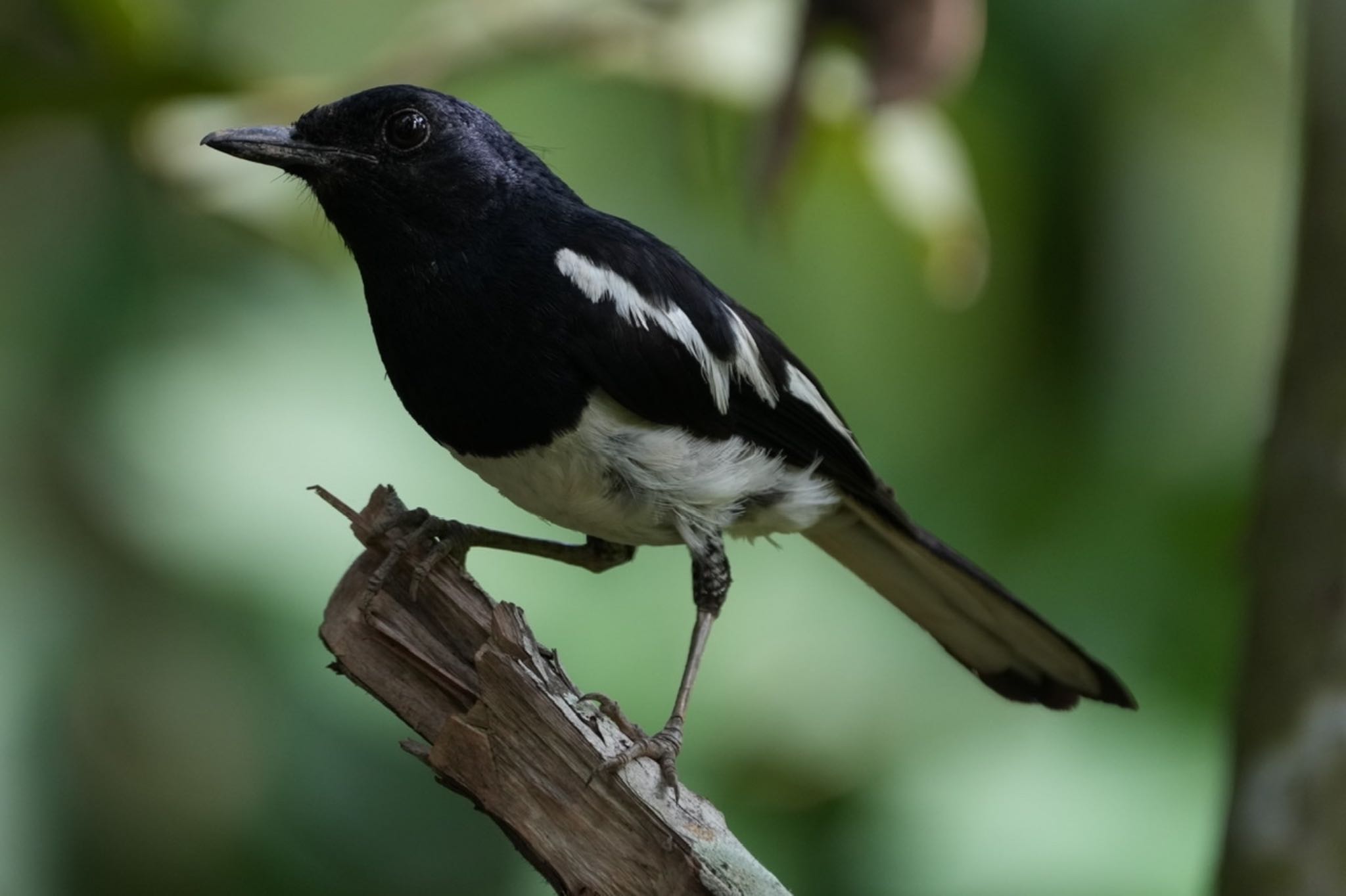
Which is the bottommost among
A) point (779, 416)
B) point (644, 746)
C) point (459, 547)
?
point (644, 746)

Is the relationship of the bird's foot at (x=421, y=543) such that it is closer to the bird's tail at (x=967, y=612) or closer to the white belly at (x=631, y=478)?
the white belly at (x=631, y=478)

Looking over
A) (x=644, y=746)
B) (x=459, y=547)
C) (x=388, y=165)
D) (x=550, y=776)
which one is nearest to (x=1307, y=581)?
(x=644, y=746)

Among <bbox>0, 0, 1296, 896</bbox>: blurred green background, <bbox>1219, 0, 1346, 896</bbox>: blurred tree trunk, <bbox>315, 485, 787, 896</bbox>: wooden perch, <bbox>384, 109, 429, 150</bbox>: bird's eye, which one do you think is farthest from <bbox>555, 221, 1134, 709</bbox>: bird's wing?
<bbox>0, 0, 1296, 896</bbox>: blurred green background

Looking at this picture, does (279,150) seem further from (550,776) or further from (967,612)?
(967,612)

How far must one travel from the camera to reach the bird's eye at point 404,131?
9.53 feet

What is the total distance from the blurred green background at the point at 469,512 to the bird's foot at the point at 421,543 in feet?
4.32

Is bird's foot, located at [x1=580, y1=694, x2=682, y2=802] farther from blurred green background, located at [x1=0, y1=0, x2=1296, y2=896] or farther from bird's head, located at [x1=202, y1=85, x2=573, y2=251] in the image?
blurred green background, located at [x1=0, y1=0, x2=1296, y2=896]

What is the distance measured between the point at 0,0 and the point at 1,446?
1.40 metres

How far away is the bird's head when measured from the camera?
2867 mm

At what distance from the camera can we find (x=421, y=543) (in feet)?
8.95

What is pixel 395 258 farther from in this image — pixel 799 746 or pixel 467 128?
pixel 799 746

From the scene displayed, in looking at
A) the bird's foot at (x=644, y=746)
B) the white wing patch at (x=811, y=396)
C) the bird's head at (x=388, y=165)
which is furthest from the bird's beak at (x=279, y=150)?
the bird's foot at (x=644, y=746)

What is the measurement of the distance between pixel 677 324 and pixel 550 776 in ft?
2.98

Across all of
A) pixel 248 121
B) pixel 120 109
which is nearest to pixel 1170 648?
pixel 248 121
